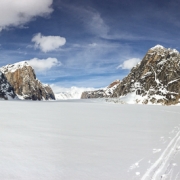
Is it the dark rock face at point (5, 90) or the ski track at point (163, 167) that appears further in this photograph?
the dark rock face at point (5, 90)

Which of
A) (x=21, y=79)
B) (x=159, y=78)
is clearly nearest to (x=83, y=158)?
(x=159, y=78)

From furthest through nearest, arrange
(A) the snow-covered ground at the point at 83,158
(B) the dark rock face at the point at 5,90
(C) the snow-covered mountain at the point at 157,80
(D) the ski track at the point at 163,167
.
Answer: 1. (B) the dark rock face at the point at 5,90
2. (C) the snow-covered mountain at the point at 157,80
3. (D) the ski track at the point at 163,167
4. (A) the snow-covered ground at the point at 83,158

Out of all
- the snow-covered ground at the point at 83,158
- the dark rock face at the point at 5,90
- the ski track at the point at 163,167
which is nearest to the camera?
the snow-covered ground at the point at 83,158

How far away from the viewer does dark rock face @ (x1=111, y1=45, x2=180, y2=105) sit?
8131 cm

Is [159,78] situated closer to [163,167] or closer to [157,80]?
[157,80]

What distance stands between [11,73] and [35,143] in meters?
195

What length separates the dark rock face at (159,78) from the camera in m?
81.3

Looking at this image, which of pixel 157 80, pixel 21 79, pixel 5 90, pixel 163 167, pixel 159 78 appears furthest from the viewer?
pixel 21 79

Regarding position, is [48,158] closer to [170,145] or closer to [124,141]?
[124,141]

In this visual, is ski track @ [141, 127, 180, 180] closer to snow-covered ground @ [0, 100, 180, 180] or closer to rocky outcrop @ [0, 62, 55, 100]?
snow-covered ground @ [0, 100, 180, 180]

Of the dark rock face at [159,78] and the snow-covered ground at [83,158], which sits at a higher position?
the dark rock face at [159,78]

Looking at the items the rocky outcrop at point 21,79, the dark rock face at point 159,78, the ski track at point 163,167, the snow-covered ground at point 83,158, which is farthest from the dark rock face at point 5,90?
the ski track at point 163,167

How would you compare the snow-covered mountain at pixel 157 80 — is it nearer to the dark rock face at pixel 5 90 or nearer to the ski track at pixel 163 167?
the ski track at pixel 163 167

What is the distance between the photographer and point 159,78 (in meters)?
88.9
